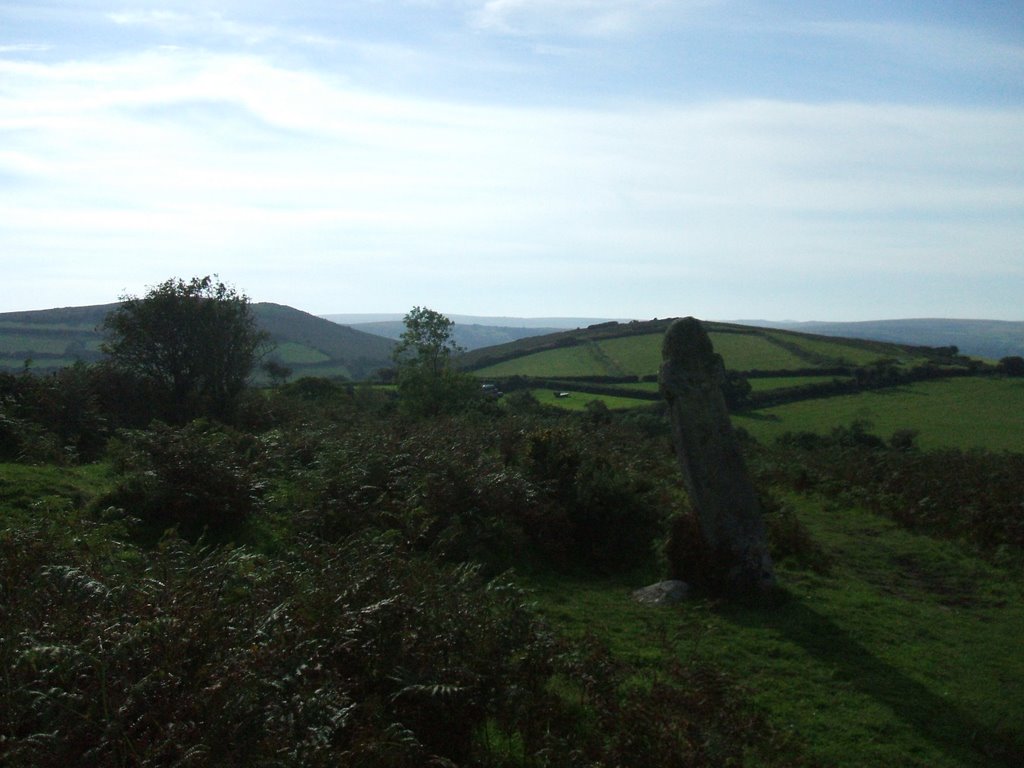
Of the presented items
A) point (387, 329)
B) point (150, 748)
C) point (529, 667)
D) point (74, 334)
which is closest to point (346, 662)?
point (529, 667)

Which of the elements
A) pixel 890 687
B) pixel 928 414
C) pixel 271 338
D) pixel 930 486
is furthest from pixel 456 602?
pixel 928 414

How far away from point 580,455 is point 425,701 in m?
9.29

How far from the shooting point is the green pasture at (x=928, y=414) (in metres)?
33.8

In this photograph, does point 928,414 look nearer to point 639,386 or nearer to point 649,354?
point 639,386

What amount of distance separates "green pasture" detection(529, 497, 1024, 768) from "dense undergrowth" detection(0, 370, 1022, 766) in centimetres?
41

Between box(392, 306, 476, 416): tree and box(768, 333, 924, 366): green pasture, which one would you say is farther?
box(768, 333, 924, 366): green pasture

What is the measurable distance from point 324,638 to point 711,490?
664 centimetres

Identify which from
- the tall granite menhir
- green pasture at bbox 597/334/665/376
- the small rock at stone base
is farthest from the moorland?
green pasture at bbox 597/334/665/376

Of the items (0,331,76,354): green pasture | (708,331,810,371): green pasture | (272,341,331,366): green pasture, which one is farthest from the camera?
(272,341,331,366): green pasture

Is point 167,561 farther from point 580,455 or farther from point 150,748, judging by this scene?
point 580,455

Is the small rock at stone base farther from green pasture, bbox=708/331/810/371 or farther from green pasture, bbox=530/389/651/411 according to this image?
green pasture, bbox=708/331/810/371

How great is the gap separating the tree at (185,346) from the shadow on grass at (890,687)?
1633 centimetres

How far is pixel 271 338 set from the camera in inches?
1252

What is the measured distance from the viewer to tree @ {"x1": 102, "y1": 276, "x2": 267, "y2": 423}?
23.0 m
